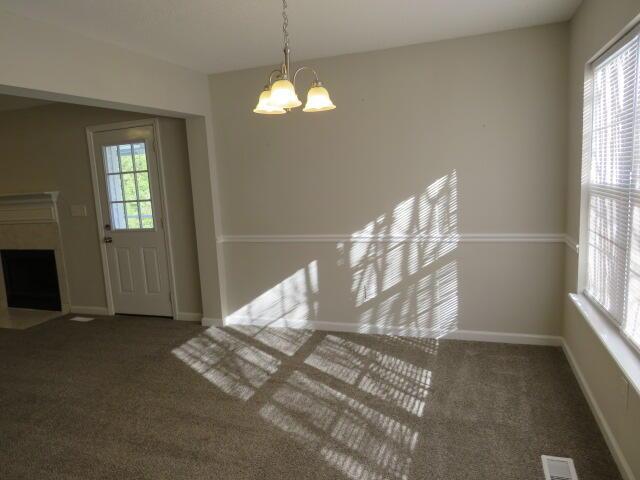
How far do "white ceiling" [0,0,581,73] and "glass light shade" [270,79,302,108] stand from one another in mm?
928

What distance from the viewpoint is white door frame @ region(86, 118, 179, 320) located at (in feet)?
14.6

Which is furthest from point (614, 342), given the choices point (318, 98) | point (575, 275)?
point (318, 98)

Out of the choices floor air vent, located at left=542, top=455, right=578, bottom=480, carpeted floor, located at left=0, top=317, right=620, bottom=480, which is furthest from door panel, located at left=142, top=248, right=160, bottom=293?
floor air vent, located at left=542, top=455, right=578, bottom=480

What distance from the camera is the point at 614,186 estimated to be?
2.31 metres

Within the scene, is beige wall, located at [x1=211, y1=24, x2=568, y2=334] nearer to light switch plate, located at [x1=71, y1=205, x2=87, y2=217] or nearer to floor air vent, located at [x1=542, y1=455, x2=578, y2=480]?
floor air vent, located at [x1=542, y1=455, x2=578, y2=480]

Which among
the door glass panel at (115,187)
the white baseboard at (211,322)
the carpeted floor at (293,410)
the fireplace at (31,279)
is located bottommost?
the carpeted floor at (293,410)

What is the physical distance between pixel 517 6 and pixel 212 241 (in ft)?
10.7

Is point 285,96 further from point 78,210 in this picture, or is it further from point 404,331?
point 78,210

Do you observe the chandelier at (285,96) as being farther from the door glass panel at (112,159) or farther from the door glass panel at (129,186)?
the door glass panel at (112,159)

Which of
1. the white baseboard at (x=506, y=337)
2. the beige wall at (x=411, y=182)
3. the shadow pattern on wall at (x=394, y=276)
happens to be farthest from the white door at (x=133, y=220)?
the white baseboard at (x=506, y=337)

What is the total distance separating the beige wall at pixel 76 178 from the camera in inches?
177

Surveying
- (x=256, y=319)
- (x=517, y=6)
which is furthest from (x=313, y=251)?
(x=517, y=6)

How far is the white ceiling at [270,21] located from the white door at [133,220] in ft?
4.62

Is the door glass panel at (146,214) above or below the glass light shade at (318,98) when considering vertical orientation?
below
